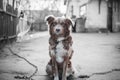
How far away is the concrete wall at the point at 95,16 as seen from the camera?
94.9ft

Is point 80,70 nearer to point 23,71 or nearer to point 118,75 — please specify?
point 118,75

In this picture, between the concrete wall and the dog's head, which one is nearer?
the dog's head

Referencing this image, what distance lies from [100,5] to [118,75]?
80.3ft

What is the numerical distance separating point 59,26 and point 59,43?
13.5 inches

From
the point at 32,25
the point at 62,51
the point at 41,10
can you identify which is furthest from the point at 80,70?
the point at 41,10

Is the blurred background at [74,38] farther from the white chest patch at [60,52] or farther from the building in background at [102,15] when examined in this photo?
the white chest patch at [60,52]

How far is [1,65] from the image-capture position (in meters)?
6.71

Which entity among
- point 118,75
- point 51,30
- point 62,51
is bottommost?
point 118,75

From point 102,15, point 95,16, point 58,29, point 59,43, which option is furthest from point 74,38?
point 58,29

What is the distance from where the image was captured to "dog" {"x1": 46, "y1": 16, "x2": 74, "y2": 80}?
14.1 ft

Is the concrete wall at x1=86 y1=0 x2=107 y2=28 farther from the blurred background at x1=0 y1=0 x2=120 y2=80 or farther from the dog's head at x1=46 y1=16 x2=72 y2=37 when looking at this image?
the dog's head at x1=46 y1=16 x2=72 y2=37

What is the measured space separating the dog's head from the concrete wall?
81.4 feet

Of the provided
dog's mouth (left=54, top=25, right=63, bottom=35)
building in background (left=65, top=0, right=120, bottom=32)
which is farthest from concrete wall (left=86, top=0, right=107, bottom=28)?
dog's mouth (left=54, top=25, right=63, bottom=35)

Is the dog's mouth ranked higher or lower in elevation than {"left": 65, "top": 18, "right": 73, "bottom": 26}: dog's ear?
lower
